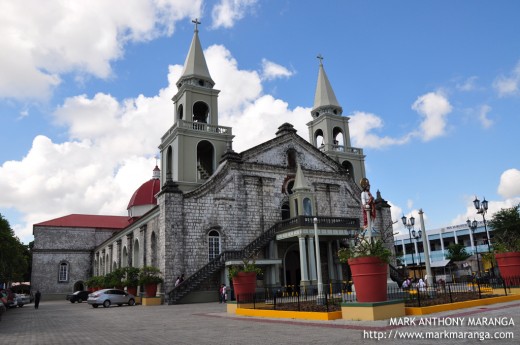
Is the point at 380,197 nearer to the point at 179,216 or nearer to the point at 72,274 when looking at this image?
the point at 179,216

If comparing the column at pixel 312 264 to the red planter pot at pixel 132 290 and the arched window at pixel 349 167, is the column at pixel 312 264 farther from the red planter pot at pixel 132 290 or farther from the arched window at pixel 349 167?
the arched window at pixel 349 167

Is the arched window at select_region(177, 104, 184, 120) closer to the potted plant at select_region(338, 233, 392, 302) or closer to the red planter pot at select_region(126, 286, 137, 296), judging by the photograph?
the red planter pot at select_region(126, 286, 137, 296)

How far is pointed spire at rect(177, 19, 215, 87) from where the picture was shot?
3641 centimetres

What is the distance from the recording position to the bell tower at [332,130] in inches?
1678

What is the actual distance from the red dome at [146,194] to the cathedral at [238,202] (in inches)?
447

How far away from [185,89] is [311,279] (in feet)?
61.1

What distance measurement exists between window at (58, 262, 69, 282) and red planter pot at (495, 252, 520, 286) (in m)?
52.7

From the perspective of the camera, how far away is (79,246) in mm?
57312

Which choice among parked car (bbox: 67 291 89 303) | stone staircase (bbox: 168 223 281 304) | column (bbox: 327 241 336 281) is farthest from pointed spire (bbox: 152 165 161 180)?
column (bbox: 327 241 336 281)

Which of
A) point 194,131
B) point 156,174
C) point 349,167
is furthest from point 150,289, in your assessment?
point 156,174

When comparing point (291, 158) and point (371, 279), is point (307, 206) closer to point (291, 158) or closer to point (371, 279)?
point (291, 158)

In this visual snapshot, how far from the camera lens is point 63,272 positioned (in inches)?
2191

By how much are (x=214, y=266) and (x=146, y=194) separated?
100.0 ft

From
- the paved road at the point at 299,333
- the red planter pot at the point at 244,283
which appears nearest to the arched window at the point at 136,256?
the red planter pot at the point at 244,283
